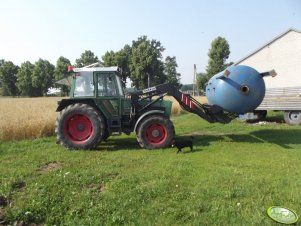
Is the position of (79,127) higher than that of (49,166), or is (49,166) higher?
(79,127)

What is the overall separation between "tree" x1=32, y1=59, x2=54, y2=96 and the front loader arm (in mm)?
66570

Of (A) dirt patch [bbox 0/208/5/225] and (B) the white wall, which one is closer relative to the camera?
(A) dirt patch [bbox 0/208/5/225]

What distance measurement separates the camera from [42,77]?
7250cm

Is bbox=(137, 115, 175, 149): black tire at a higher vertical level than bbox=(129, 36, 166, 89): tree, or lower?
lower

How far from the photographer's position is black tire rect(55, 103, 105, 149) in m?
8.79

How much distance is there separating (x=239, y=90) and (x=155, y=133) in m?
2.73

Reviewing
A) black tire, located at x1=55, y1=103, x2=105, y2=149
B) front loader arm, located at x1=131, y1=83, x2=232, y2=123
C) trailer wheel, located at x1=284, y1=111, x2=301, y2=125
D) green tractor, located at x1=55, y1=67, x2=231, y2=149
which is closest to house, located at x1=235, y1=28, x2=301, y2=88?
trailer wheel, located at x1=284, y1=111, x2=301, y2=125

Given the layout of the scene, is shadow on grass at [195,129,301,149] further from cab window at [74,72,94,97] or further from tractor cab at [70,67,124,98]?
cab window at [74,72,94,97]

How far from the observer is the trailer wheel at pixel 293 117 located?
1458cm

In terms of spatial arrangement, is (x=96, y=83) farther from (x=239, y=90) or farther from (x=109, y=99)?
(x=239, y=90)

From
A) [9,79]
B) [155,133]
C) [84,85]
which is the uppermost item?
[9,79]

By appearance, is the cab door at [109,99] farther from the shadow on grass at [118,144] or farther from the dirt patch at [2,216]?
the dirt patch at [2,216]

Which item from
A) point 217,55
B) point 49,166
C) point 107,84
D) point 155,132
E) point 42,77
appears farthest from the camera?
point 42,77

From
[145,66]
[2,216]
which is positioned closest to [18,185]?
[2,216]
